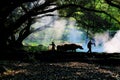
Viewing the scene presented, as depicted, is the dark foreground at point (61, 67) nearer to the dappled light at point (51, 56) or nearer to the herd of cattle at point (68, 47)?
the dappled light at point (51, 56)

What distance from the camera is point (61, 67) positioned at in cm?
2278

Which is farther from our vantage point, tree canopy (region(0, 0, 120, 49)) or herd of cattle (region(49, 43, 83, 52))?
herd of cattle (region(49, 43, 83, 52))

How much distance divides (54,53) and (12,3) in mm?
6594

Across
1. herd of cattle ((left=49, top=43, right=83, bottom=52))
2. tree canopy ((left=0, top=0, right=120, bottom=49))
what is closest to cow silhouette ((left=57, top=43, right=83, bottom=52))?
herd of cattle ((left=49, top=43, right=83, bottom=52))

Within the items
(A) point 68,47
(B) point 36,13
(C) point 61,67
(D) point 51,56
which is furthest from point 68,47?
(C) point 61,67

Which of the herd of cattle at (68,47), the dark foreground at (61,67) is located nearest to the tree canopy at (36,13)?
the dark foreground at (61,67)

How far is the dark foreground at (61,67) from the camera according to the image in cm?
1823

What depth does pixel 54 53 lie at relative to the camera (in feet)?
97.5

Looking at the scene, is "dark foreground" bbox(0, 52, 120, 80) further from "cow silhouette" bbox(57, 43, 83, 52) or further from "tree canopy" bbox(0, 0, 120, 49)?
"cow silhouette" bbox(57, 43, 83, 52)

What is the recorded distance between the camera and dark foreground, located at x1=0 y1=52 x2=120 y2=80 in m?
18.2

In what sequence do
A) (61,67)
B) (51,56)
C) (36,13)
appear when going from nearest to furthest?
1. (61,67)
2. (36,13)
3. (51,56)

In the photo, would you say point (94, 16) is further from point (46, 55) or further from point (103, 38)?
point (103, 38)

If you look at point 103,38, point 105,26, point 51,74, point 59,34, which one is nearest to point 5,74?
point 51,74

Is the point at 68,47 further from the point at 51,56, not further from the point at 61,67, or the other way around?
the point at 61,67
